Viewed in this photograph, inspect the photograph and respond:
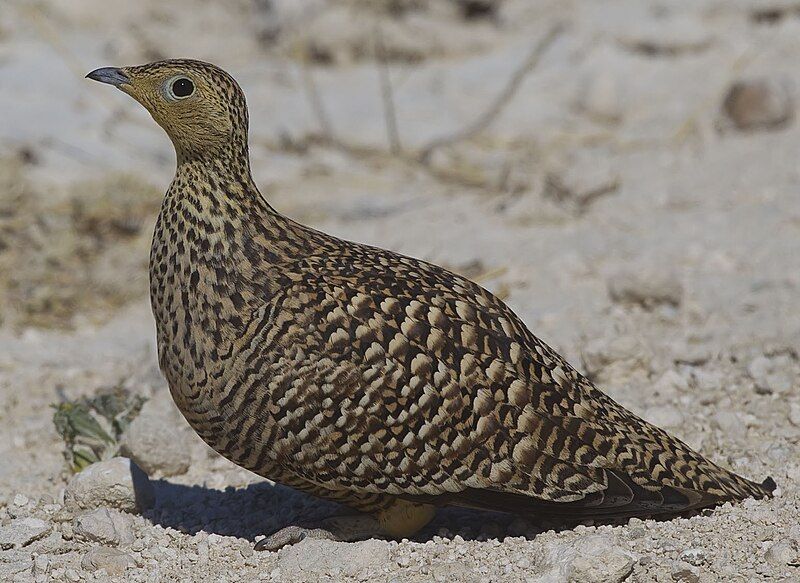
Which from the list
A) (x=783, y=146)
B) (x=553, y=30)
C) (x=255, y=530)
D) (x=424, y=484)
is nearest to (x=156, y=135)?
(x=553, y=30)

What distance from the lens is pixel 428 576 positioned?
4230 mm

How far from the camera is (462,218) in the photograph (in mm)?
8742

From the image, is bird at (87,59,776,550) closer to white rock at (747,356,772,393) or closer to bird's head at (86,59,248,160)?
bird's head at (86,59,248,160)

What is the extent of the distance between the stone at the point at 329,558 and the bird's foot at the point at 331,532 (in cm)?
6

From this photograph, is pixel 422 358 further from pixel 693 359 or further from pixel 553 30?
pixel 553 30

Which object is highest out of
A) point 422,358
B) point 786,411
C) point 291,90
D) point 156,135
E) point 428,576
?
point 291,90

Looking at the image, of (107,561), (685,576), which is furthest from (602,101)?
(107,561)

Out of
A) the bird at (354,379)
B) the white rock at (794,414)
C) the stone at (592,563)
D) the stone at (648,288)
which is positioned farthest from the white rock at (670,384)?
the stone at (592,563)

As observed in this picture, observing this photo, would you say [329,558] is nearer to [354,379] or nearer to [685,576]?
[354,379]

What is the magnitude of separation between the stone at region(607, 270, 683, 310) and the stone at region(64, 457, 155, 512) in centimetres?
304

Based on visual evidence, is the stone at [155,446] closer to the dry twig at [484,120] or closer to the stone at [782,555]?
the stone at [782,555]

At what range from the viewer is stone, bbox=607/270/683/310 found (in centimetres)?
675

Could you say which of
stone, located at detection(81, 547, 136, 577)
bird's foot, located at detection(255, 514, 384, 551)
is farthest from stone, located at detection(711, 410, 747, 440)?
stone, located at detection(81, 547, 136, 577)

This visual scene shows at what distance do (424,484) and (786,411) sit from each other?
2.01 m
